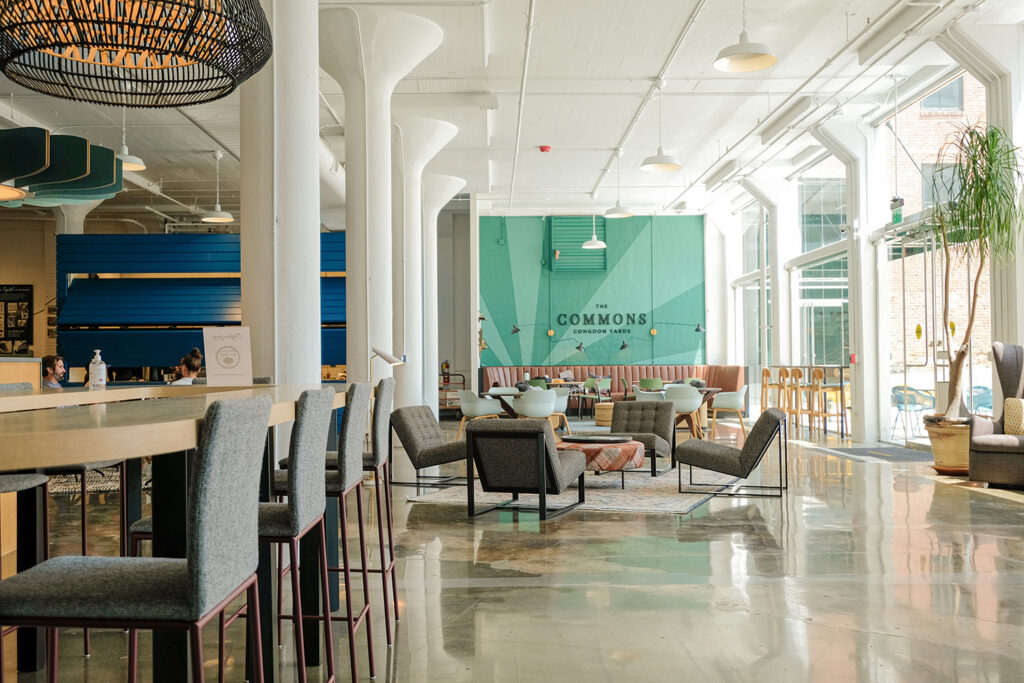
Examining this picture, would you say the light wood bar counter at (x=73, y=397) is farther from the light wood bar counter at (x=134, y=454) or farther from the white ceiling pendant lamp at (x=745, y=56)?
the white ceiling pendant lamp at (x=745, y=56)

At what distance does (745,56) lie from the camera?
7090 millimetres

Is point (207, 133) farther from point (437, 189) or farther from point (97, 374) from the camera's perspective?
point (97, 374)

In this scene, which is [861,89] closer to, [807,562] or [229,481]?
[807,562]

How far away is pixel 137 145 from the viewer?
12.1 meters

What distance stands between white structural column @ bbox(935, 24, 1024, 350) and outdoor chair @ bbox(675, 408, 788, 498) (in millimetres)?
2707

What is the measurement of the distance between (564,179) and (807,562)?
1206 centimetres

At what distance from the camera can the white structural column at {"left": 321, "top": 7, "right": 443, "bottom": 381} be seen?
27.3ft

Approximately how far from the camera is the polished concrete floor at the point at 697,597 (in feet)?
10.7

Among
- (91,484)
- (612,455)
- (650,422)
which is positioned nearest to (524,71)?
(650,422)

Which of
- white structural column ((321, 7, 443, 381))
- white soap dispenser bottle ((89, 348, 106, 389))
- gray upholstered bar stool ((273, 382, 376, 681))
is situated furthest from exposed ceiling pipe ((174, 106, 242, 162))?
gray upholstered bar stool ((273, 382, 376, 681))

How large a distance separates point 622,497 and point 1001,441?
3.40 meters

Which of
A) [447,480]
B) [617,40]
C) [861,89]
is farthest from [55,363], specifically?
[861,89]

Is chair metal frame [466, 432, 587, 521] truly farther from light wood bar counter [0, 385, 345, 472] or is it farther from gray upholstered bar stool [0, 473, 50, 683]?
light wood bar counter [0, 385, 345, 472]

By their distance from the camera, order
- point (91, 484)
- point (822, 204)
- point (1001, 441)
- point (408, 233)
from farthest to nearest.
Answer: point (822, 204) < point (408, 233) < point (91, 484) < point (1001, 441)
